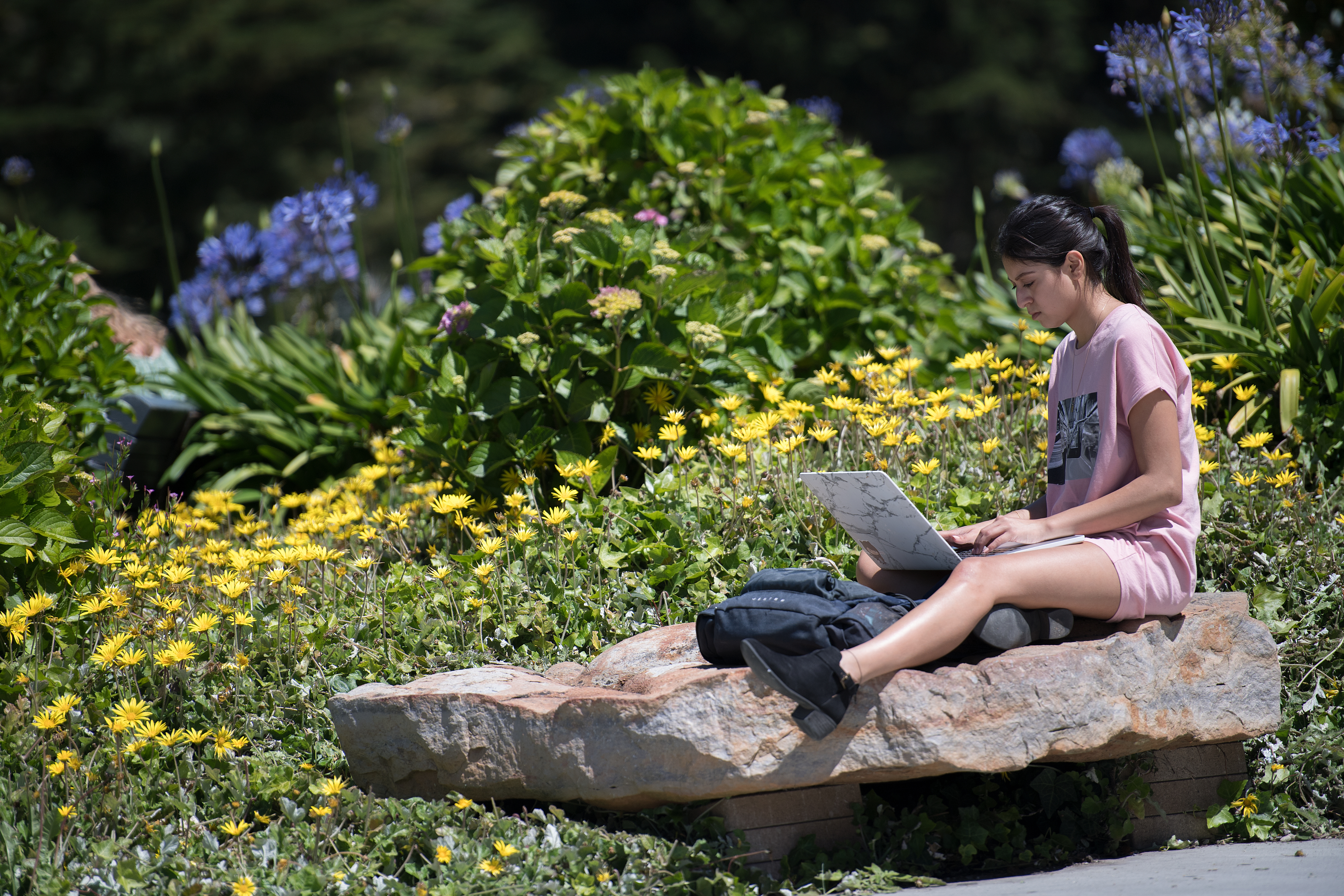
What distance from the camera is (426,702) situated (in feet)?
8.05

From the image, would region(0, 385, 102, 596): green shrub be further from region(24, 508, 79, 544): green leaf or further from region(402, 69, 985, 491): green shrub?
region(402, 69, 985, 491): green shrub

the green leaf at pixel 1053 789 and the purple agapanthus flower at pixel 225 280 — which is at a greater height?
the purple agapanthus flower at pixel 225 280

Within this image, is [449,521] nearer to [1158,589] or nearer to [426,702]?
[426,702]

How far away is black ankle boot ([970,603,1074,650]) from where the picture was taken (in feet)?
7.74

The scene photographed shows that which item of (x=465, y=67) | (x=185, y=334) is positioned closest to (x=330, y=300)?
(x=185, y=334)

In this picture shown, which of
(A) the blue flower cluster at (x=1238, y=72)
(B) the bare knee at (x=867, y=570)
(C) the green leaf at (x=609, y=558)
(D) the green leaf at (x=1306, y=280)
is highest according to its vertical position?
(A) the blue flower cluster at (x=1238, y=72)

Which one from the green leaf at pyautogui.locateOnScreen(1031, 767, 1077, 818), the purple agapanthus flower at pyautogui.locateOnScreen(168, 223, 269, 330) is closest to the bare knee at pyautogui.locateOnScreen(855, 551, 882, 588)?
the green leaf at pyautogui.locateOnScreen(1031, 767, 1077, 818)

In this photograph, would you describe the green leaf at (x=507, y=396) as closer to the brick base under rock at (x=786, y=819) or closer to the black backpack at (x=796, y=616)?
the black backpack at (x=796, y=616)

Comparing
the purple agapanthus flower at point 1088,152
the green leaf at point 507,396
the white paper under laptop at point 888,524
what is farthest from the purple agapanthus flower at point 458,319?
the purple agapanthus flower at point 1088,152

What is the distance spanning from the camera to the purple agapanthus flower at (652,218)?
4281mm

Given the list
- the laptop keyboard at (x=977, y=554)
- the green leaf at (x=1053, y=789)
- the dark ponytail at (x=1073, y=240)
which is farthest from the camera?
the green leaf at (x=1053, y=789)

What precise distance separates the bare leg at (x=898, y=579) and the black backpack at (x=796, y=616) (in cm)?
13

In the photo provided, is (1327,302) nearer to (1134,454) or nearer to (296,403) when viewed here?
(1134,454)

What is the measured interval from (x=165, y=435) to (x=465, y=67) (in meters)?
14.2
